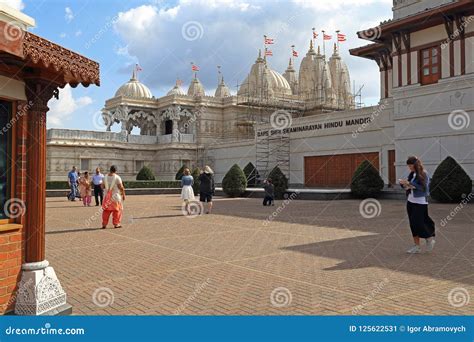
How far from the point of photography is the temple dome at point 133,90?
5716 centimetres

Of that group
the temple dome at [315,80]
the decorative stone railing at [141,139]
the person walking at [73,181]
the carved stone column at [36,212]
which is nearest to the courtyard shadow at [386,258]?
the carved stone column at [36,212]

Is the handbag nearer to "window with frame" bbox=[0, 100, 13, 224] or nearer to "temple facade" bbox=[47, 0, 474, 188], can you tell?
"window with frame" bbox=[0, 100, 13, 224]

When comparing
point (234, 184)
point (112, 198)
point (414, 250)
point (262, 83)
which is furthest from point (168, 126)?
point (414, 250)

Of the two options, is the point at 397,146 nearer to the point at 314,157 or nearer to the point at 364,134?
the point at 364,134

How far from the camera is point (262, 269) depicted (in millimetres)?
7562

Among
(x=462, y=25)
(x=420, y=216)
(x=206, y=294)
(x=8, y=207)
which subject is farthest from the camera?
(x=462, y=25)

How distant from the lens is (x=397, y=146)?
27.3 m

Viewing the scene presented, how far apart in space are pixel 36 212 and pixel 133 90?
54.3 metres

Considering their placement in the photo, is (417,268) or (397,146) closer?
(417,268)

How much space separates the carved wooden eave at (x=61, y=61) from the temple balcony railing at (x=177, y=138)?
46.7 metres

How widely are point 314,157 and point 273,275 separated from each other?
95.6 ft

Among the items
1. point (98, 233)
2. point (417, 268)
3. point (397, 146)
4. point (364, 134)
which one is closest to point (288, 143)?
point (364, 134)

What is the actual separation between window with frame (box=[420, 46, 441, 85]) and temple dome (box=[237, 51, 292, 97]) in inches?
1117

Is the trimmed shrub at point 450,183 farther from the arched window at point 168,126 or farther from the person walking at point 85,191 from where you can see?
the arched window at point 168,126
